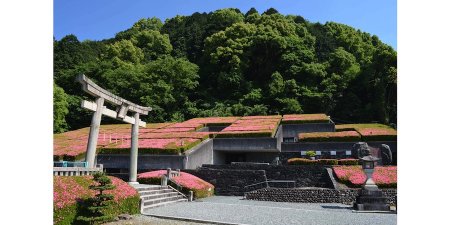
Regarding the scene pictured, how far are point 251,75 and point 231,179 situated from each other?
30074 mm

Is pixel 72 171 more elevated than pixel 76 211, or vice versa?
pixel 72 171

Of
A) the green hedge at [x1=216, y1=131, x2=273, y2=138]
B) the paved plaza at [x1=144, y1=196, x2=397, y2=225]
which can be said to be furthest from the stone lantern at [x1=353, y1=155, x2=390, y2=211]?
the green hedge at [x1=216, y1=131, x2=273, y2=138]

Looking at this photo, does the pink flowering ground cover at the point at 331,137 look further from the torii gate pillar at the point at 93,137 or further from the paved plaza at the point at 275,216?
the torii gate pillar at the point at 93,137

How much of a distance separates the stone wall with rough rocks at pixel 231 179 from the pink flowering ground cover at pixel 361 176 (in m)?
4.16

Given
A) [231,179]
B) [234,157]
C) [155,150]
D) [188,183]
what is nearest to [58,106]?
[155,150]

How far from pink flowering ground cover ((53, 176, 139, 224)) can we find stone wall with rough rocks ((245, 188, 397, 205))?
750 cm

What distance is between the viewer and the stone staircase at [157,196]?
14.3m

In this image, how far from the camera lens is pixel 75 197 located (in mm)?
10242

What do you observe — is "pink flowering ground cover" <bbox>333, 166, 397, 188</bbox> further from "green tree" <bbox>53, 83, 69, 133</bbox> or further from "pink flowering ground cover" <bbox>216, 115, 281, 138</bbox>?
"green tree" <bbox>53, 83, 69, 133</bbox>

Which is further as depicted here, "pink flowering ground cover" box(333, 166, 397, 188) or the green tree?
the green tree

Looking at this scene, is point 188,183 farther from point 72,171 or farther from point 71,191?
point 71,191

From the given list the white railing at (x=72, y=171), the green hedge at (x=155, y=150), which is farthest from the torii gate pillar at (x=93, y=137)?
the green hedge at (x=155, y=150)

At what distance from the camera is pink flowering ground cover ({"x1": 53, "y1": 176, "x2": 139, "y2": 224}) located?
31.4 feet
